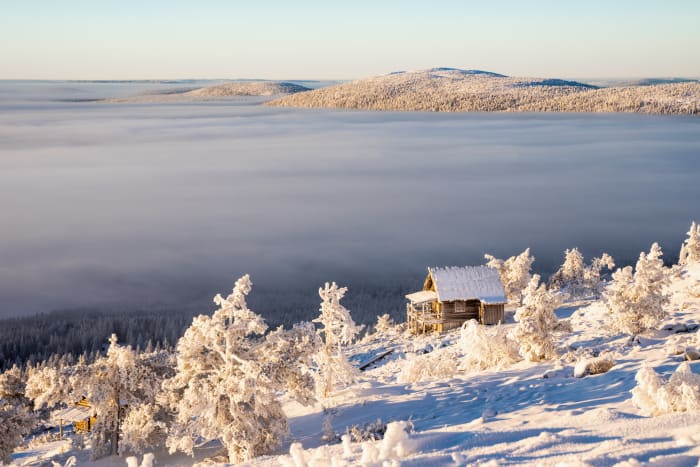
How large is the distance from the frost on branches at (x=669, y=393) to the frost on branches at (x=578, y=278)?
42140 mm

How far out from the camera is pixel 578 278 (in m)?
60.2

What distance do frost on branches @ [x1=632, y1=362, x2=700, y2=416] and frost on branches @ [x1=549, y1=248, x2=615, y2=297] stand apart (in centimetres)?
4214

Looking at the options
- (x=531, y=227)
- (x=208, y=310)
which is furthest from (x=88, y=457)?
(x=531, y=227)

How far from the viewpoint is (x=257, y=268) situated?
145m

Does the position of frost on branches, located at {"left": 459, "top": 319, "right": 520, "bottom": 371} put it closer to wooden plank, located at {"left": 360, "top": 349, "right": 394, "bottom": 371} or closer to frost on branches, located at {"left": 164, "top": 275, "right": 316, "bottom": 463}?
frost on branches, located at {"left": 164, "top": 275, "right": 316, "bottom": 463}

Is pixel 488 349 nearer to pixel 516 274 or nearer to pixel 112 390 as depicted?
pixel 112 390

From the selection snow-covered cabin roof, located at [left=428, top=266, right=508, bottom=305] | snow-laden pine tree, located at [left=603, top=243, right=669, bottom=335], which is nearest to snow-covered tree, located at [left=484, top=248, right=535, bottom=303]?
snow-covered cabin roof, located at [left=428, top=266, right=508, bottom=305]

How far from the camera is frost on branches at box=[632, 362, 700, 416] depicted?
1689 centimetres

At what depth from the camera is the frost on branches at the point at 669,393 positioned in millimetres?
16891

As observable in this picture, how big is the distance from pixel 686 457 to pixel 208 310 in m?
102

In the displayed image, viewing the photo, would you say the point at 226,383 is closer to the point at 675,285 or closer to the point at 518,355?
the point at 518,355

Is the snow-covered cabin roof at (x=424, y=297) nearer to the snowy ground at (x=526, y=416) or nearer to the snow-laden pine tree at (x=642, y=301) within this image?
the snowy ground at (x=526, y=416)

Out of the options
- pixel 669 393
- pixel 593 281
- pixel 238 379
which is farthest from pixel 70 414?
pixel 669 393

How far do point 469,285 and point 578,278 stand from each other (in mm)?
15324
